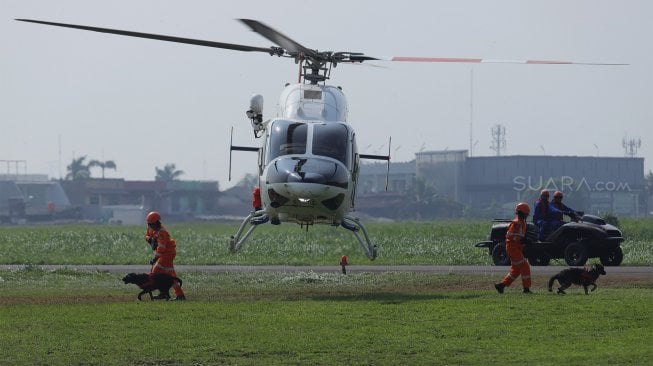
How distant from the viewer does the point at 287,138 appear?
27359mm

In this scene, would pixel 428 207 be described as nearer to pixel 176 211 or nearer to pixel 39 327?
pixel 176 211

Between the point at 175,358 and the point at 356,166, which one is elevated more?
the point at 356,166

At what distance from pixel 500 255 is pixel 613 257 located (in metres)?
3.12

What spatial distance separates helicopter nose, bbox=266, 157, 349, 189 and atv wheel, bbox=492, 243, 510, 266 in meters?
11.6

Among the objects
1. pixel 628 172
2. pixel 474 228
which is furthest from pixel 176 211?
pixel 474 228

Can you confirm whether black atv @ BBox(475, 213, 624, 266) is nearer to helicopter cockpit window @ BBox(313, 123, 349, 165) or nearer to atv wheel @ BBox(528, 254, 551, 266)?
atv wheel @ BBox(528, 254, 551, 266)

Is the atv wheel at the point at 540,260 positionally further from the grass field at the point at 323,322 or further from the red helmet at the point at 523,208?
the red helmet at the point at 523,208

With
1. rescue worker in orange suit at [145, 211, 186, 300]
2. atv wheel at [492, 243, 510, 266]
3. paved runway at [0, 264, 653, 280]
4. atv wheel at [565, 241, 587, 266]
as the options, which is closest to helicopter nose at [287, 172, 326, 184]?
rescue worker in orange suit at [145, 211, 186, 300]

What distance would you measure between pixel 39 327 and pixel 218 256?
98.4 ft

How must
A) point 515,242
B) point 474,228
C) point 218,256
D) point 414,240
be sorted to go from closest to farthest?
point 515,242, point 218,256, point 414,240, point 474,228

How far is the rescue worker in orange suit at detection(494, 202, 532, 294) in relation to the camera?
82.7 ft

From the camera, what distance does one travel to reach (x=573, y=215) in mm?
35344

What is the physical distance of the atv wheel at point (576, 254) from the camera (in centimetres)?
3594

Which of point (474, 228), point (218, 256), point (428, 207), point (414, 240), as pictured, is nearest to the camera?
point (218, 256)
